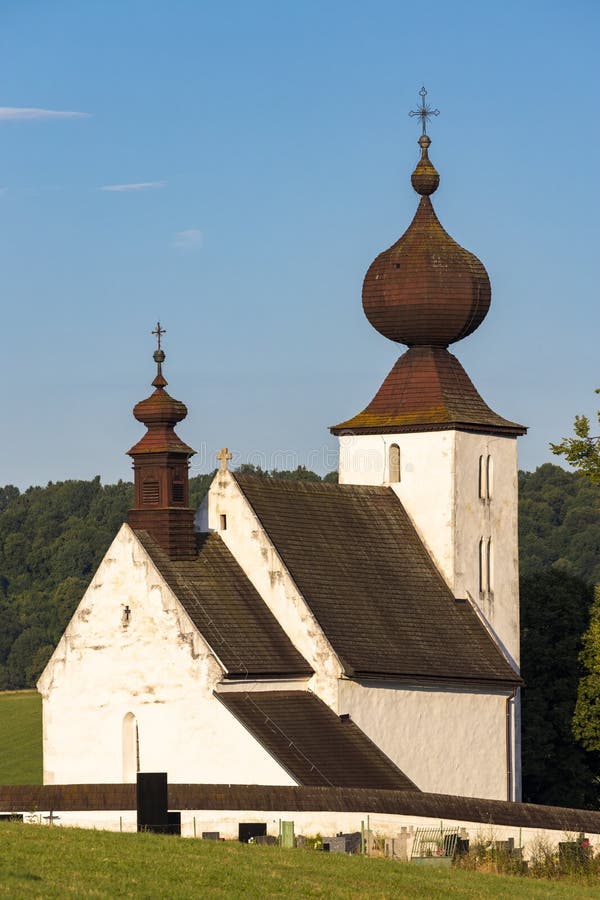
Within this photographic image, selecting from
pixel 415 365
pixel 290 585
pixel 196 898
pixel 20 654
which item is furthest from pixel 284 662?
pixel 20 654

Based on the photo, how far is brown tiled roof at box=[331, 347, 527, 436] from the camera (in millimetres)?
57438

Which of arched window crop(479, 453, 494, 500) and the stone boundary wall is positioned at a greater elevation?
arched window crop(479, 453, 494, 500)

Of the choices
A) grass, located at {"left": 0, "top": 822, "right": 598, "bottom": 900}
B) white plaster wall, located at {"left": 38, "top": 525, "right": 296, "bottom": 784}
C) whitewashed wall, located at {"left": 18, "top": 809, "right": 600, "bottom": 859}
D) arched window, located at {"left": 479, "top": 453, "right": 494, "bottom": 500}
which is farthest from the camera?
arched window, located at {"left": 479, "top": 453, "right": 494, "bottom": 500}

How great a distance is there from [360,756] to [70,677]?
657 centimetres

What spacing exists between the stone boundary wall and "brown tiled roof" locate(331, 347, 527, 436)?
13968 millimetres

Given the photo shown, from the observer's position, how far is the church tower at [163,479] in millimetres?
50625

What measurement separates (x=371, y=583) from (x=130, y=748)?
289 inches

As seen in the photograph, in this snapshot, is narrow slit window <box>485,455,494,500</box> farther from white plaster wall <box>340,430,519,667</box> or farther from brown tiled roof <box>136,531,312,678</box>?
brown tiled roof <box>136,531,312,678</box>

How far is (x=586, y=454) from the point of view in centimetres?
5434

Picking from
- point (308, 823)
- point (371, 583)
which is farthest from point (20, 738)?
point (308, 823)

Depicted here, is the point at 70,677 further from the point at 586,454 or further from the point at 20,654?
the point at 20,654

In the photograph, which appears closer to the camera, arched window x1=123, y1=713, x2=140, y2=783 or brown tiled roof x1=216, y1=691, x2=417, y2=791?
brown tiled roof x1=216, y1=691, x2=417, y2=791

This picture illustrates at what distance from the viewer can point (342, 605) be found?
52.2 m

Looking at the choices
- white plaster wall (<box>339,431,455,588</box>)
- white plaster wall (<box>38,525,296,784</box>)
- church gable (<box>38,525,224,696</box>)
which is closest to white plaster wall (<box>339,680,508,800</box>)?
white plaster wall (<box>38,525,296,784</box>)
